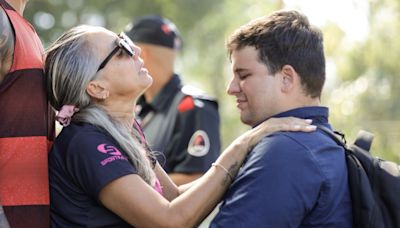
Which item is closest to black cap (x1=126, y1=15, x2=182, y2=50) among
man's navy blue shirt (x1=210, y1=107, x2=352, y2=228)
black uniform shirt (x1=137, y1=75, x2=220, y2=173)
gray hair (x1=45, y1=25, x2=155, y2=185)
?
black uniform shirt (x1=137, y1=75, x2=220, y2=173)

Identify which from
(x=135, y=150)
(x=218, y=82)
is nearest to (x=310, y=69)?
(x=135, y=150)

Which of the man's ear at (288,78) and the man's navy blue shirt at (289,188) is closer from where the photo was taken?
the man's navy blue shirt at (289,188)

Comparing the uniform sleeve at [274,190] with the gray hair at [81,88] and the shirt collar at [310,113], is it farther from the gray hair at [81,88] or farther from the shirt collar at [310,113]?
the gray hair at [81,88]

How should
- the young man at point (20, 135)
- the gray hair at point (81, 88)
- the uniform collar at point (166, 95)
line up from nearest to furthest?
the young man at point (20, 135), the gray hair at point (81, 88), the uniform collar at point (166, 95)

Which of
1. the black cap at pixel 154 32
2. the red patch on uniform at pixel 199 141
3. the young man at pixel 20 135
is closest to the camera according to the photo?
the young man at pixel 20 135

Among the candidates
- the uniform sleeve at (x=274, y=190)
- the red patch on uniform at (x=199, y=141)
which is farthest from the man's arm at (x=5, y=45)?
the red patch on uniform at (x=199, y=141)

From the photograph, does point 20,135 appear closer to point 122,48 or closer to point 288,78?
point 122,48

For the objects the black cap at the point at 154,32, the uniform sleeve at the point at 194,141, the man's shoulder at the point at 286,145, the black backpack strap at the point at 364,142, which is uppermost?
the man's shoulder at the point at 286,145

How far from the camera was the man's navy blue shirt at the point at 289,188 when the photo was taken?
2.69 meters

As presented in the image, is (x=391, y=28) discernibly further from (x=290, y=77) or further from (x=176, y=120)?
(x=290, y=77)

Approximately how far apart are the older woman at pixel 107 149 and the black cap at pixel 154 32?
254cm

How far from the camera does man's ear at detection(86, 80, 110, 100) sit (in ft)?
10.1

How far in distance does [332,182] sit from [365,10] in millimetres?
18372

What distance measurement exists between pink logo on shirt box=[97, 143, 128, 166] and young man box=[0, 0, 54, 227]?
230mm
